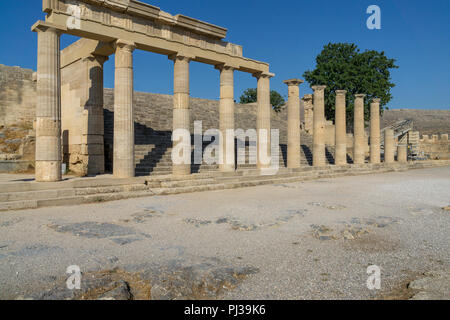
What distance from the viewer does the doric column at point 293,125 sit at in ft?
61.1

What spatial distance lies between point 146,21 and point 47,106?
522 cm

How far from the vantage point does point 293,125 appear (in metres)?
18.9

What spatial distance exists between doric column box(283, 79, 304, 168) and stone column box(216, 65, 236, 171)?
495 cm

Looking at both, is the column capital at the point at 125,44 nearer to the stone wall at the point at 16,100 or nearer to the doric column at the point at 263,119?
the doric column at the point at 263,119

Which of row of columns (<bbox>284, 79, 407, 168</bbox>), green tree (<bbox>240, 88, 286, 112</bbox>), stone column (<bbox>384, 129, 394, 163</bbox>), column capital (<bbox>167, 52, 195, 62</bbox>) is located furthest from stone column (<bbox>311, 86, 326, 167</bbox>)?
green tree (<bbox>240, 88, 286, 112</bbox>)

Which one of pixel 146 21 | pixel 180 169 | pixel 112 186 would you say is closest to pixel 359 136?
pixel 180 169

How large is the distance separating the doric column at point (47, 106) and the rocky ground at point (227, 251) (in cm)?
196

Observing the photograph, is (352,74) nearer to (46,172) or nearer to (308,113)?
(308,113)

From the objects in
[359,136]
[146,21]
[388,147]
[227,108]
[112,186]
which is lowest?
[112,186]

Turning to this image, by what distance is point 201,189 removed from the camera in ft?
42.5

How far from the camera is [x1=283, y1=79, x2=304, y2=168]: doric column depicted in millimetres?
18625

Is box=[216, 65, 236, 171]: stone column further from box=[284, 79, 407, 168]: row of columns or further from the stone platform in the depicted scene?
box=[284, 79, 407, 168]: row of columns
